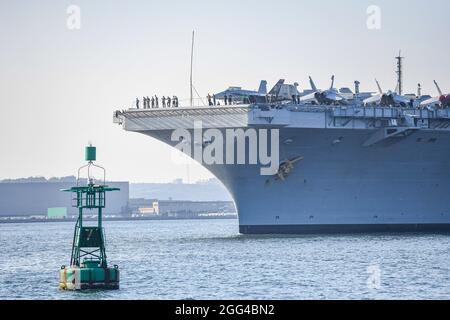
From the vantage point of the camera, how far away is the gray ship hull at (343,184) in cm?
6219

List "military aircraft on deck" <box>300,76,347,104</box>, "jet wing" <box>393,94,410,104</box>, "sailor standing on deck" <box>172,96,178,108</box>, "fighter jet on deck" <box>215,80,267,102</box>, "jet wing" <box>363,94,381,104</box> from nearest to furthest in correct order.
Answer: "sailor standing on deck" <box>172,96,178,108</box> < "fighter jet on deck" <box>215,80,267,102</box> < "military aircraft on deck" <box>300,76,347,104</box> < "jet wing" <box>393,94,410,104</box> < "jet wing" <box>363,94,381,104</box>

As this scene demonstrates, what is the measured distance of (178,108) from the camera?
199ft

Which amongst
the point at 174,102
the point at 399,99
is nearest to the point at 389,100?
the point at 399,99

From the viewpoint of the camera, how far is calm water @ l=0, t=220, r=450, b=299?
122 ft

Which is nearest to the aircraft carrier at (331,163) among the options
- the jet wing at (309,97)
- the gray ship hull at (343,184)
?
the gray ship hull at (343,184)

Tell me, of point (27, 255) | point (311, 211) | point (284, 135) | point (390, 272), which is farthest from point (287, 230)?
point (390, 272)

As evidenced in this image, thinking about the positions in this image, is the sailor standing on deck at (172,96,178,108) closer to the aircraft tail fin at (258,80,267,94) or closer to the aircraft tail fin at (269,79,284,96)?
the aircraft tail fin at (269,79,284,96)

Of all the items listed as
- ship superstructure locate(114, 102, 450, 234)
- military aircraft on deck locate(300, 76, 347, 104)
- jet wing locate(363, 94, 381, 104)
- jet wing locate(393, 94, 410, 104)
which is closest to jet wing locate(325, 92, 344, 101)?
military aircraft on deck locate(300, 76, 347, 104)

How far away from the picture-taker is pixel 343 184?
2505 inches

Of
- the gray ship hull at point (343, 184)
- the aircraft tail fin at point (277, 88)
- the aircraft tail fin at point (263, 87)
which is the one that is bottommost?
the gray ship hull at point (343, 184)

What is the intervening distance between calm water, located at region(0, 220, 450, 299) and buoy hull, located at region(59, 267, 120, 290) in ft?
1.37

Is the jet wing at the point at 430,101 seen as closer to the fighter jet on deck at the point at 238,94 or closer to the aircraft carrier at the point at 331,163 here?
the aircraft carrier at the point at 331,163

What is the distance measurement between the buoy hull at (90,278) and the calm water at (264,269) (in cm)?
42
